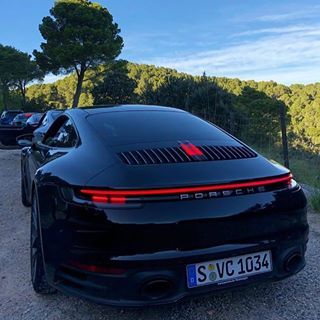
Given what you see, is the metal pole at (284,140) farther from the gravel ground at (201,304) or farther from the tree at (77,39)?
the tree at (77,39)

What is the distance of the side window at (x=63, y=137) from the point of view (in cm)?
309

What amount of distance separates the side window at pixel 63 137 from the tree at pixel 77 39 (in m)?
29.2

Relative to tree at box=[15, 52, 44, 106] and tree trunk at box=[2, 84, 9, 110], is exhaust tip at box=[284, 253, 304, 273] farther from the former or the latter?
tree at box=[15, 52, 44, 106]

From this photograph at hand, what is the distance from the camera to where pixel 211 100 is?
46.5 ft

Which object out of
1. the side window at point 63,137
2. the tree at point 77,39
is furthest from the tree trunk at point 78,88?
the side window at point 63,137

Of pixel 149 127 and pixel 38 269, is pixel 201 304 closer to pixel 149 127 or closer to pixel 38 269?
pixel 38 269

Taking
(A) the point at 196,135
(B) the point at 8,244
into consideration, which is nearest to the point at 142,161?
(A) the point at 196,135

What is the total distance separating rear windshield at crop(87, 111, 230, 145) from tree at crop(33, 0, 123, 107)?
2982 centimetres

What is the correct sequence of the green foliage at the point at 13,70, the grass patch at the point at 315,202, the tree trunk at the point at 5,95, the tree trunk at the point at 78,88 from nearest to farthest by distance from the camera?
the grass patch at the point at 315,202 → the tree trunk at the point at 78,88 → the tree trunk at the point at 5,95 → the green foliage at the point at 13,70

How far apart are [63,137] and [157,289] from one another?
1.62 metres

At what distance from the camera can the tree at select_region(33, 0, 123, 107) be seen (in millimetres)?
32594

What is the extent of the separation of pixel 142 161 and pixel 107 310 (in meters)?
1.05

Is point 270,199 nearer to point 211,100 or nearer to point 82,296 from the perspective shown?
point 82,296

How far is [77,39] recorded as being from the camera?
109 ft
